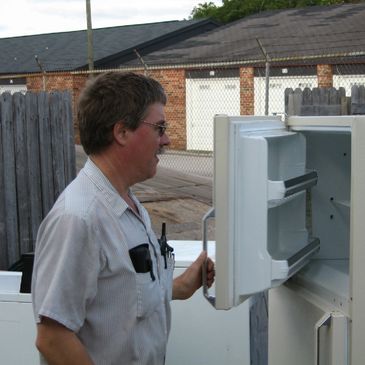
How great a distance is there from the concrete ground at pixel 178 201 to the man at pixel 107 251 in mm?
6098

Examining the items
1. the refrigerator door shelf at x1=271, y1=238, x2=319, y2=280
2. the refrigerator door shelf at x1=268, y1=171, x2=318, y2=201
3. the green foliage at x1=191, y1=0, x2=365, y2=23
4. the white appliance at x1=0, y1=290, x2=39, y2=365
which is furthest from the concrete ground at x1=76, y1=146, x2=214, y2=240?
the green foliage at x1=191, y1=0, x2=365, y2=23

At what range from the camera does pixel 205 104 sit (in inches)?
803

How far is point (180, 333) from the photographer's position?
3523 mm

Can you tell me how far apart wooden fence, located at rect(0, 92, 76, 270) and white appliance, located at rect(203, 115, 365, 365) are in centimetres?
474

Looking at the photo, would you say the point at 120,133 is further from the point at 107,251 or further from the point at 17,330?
the point at 17,330

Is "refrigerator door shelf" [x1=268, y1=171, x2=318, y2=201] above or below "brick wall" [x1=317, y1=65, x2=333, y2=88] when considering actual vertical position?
below

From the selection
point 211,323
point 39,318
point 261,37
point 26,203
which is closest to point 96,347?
point 39,318

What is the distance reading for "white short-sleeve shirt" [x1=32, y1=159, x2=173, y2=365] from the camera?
206 centimetres

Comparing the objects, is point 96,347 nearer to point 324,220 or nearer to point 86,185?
point 86,185

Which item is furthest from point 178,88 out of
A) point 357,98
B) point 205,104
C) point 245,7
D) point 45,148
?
point 245,7

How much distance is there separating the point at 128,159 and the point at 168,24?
1125 inches

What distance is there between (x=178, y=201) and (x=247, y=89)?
8667 mm

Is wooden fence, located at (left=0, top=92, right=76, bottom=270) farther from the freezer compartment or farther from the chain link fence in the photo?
the chain link fence

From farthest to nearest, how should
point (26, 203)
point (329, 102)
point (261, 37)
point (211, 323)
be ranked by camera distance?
point (261, 37) < point (329, 102) < point (26, 203) < point (211, 323)
